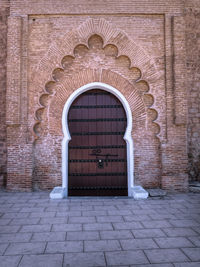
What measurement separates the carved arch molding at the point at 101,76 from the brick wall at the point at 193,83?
49.0 inches

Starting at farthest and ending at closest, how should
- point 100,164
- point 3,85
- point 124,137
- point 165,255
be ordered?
point 3,85, point 100,164, point 124,137, point 165,255

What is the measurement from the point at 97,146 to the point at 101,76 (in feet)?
6.87

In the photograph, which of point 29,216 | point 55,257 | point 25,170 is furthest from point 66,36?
point 55,257

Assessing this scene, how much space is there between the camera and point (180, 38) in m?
6.45

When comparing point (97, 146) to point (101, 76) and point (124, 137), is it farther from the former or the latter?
point (101, 76)

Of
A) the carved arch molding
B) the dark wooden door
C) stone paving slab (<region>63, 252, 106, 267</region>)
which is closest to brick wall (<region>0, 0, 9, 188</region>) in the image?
the carved arch molding

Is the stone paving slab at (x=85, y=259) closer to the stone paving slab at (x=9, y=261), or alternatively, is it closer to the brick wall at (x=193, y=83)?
the stone paving slab at (x=9, y=261)

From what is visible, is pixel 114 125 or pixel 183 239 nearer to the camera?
pixel 183 239

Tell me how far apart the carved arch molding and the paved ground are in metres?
2.15

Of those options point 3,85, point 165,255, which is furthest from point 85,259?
point 3,85

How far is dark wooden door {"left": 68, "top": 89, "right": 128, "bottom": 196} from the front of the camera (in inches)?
259

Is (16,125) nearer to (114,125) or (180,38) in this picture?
(114,125)

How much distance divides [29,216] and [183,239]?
2.94 m

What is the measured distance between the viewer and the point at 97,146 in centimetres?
664
